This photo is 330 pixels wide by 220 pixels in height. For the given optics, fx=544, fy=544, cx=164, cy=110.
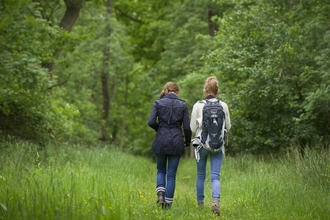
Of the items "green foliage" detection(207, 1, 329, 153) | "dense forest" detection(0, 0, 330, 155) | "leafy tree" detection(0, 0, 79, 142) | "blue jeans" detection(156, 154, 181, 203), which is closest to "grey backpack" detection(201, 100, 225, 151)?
"blue jeans" detection(156, 154, 181, 203)

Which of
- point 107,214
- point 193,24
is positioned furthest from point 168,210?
point 193,24

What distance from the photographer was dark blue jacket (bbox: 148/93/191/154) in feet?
27.3

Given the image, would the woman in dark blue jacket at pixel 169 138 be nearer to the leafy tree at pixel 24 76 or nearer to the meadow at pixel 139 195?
the meadow at pixel 139 195

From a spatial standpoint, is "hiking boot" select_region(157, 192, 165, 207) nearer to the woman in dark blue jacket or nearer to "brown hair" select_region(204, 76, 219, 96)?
the woman in dark blue jacket

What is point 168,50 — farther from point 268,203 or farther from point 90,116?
point 268,203

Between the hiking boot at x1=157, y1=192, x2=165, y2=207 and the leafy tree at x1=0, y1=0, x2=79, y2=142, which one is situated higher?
the leafy tree at x1=0, y1=0, x2=79, y2=142

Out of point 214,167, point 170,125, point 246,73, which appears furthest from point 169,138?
point 246,73

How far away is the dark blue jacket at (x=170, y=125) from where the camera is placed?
27.3 ft

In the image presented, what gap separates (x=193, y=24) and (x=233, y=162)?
39.7 feet

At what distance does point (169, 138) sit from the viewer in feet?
27.4

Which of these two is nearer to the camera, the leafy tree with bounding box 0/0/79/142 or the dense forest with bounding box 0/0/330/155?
the leafy tree with bounding box 0/0/79/142

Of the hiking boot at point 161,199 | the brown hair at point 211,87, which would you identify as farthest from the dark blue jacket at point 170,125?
the hiking boot at point 161,199

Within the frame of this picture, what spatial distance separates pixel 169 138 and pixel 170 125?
24 centimetres

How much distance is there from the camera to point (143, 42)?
105 feet
